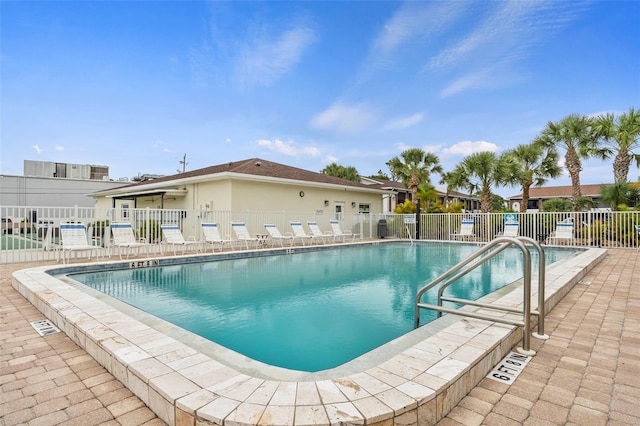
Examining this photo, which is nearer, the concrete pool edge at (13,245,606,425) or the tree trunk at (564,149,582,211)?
the concrete pool edge at (13,245,606,425)

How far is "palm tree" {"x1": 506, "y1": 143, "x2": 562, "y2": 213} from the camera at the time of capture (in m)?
19.4

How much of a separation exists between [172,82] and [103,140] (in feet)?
43.3

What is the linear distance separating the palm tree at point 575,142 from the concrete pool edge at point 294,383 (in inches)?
745

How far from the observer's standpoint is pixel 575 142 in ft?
59.0

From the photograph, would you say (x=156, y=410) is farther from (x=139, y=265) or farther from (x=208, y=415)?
(x=139, y=265)

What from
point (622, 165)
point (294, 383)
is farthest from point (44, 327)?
point (622, 165)

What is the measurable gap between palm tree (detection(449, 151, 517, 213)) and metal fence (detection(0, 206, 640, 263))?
2.84 m

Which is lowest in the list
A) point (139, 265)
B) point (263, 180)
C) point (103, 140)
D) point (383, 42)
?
point (139, 265)

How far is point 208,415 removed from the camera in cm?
179

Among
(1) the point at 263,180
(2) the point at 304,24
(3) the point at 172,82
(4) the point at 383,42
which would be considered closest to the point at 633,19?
(4) the point at 383,42

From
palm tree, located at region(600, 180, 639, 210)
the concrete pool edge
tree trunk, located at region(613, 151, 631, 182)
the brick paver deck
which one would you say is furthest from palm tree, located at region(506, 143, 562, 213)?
the concrete pool edge

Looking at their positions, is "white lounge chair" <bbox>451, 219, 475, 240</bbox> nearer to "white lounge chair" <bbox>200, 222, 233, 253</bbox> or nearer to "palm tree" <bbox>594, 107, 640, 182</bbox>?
"palm tree" <bbox>594, 107, 640, 182</bbox>

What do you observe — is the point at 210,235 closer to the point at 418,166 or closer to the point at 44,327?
the point at 44,327

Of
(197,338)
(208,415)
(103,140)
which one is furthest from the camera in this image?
(103,140)
